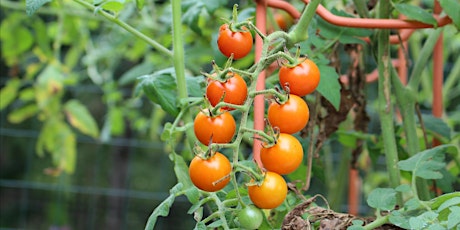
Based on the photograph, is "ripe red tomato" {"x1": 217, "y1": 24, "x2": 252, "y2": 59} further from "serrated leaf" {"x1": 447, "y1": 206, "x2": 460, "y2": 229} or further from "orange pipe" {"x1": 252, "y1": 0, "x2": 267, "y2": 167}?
"serrated leaf" {"x1": 447, "y1": 206, "x2": 460, "y2": 229}

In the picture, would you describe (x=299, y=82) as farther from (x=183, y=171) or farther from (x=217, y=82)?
(x=183, y=171)

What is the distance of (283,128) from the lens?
1.94 feet

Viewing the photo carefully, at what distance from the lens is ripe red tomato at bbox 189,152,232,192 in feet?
1.88

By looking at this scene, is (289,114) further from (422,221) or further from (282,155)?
(422,221)

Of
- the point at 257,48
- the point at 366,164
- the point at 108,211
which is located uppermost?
the point at 257,48

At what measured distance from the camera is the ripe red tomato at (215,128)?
23.0 inches

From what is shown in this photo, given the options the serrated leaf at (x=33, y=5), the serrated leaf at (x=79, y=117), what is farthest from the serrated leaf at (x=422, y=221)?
the serrated leaf at (x=79, y=117)

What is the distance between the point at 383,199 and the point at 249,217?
155 mm

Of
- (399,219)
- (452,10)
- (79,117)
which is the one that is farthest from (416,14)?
(79,117)

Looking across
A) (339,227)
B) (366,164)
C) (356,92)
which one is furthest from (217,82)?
(366,164)

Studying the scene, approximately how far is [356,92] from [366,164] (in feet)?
3.22

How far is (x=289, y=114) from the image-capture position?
0.58 meters

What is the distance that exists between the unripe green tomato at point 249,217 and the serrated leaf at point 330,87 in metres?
0.23

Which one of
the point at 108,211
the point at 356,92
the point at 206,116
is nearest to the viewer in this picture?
the point at 206,116
